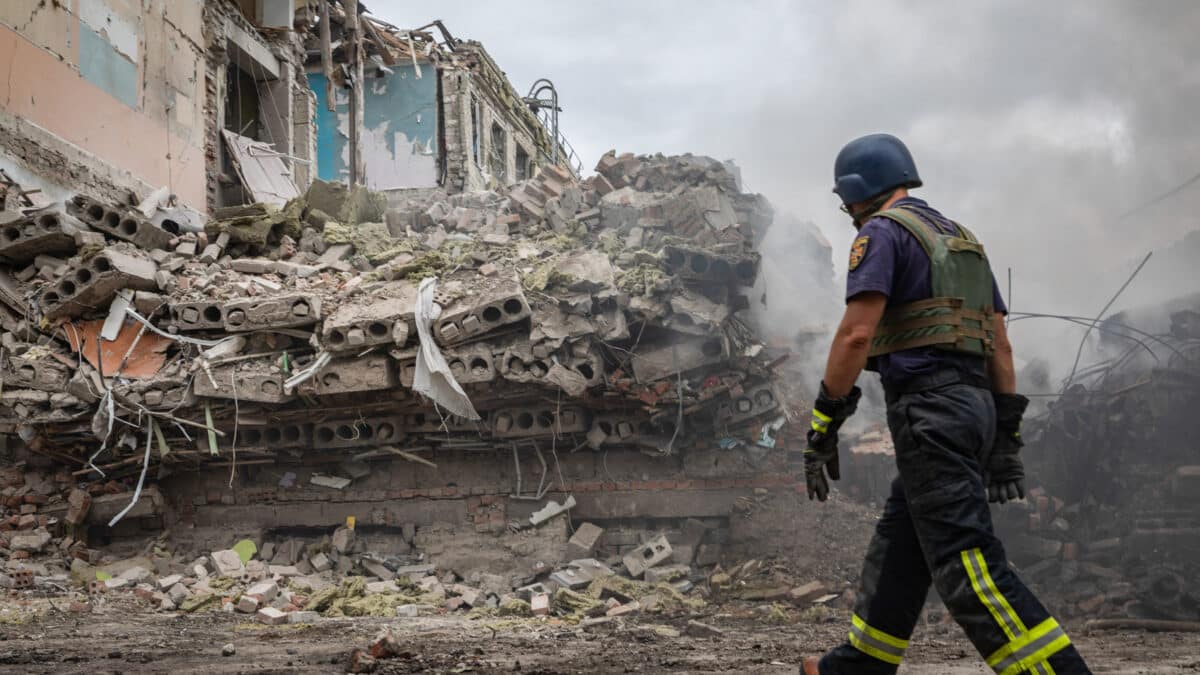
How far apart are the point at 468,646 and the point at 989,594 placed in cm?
325

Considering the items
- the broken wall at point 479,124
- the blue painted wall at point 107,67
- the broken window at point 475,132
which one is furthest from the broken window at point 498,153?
the blue painted wall at point 107,67

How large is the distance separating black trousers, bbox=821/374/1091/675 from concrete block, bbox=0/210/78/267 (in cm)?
901

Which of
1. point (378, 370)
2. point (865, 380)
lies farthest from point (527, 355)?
point (865, 380)

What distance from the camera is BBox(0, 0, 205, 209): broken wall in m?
10.5

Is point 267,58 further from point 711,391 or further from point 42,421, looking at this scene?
point 711,391

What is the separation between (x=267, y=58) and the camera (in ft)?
54.6

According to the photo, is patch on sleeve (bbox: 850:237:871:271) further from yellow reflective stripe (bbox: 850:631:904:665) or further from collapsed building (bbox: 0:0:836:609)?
collapsed building (bbox: 0:0:836:609)

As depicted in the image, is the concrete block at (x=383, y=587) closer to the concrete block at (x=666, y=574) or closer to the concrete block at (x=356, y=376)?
the concrete block at (x=356, y=376)

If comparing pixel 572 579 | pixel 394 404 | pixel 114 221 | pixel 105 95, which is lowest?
pixel 572 579

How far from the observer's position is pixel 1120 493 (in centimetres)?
891

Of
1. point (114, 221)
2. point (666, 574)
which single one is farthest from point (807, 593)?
point (114, 221)

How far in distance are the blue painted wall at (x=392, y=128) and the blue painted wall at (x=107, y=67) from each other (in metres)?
9.76

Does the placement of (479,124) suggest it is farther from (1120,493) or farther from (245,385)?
(1120,493)

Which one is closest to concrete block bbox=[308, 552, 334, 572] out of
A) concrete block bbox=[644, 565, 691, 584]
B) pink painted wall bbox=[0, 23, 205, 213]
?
concrete block bbox=[644, 565, 691, 584]
